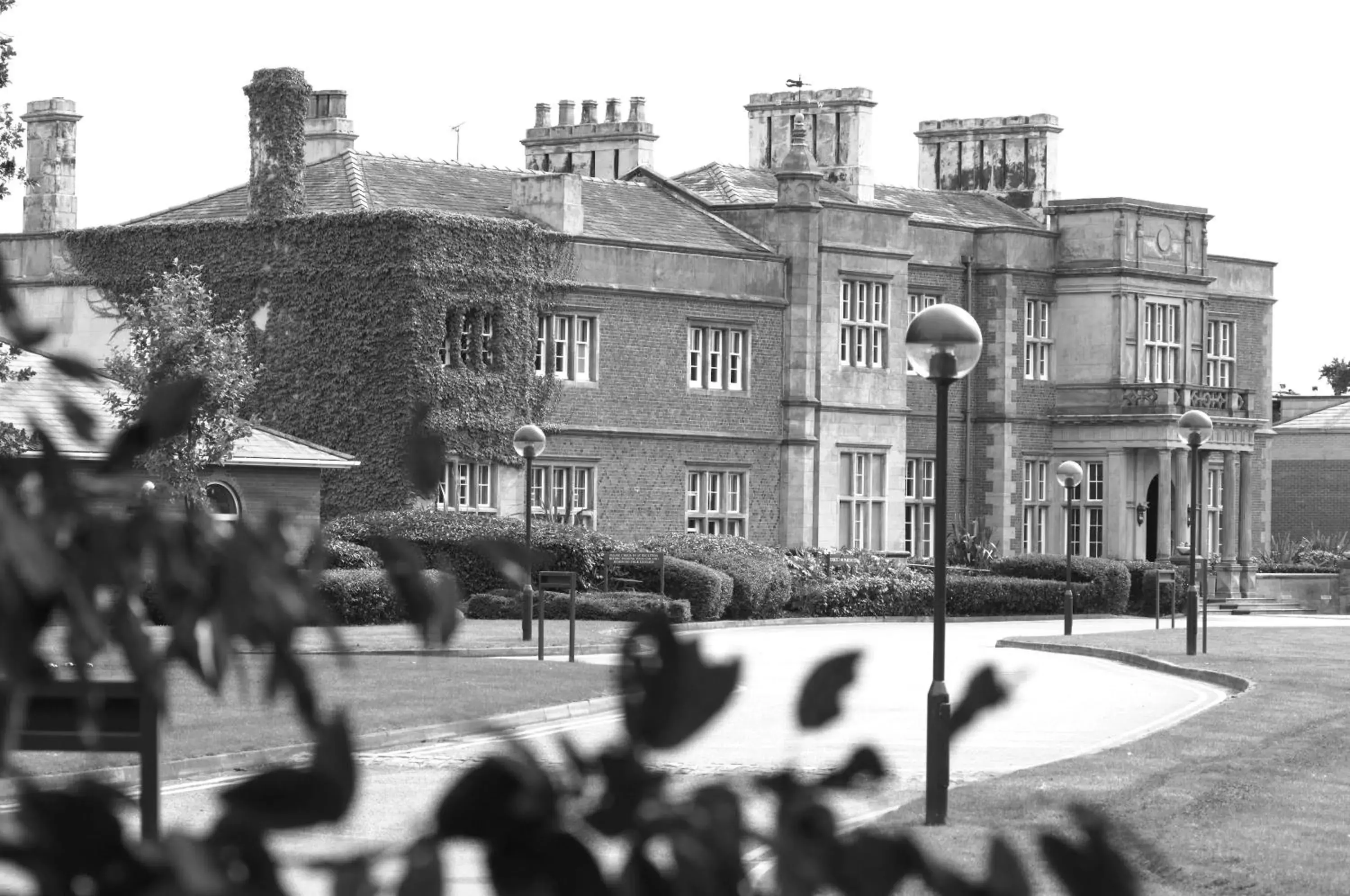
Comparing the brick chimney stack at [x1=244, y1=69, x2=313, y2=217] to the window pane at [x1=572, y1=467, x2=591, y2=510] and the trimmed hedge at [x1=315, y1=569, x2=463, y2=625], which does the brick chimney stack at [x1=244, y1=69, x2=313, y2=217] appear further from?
the trimmed hedge at [x1=315, y1=569, x2=463, y2=625]

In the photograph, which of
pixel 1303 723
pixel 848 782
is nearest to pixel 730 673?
pixel 848 782

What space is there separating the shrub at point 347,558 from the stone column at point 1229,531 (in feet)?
79.1

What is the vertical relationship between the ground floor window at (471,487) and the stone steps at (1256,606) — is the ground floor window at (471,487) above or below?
above

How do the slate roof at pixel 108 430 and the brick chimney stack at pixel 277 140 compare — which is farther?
the brick chimney stack at pixel 277 140

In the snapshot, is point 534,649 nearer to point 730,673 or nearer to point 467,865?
point 467,865

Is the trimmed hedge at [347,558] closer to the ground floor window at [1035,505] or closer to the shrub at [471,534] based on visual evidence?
the shrub at [471,534]

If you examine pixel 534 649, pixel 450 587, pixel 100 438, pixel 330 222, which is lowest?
pixel 534 649

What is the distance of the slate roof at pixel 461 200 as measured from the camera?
139 feet

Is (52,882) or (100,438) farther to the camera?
(100,438)

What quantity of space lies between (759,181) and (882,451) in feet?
24.4

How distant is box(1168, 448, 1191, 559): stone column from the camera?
51594 mm

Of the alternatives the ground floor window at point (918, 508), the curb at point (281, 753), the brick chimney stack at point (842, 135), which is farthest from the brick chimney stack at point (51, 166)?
the curb at point (281, 753)

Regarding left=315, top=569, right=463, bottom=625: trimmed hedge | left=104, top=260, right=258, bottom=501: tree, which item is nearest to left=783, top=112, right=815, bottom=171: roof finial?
left=104, top=260, right=258, bottom=501: tree

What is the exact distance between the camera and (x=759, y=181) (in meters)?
51.8
